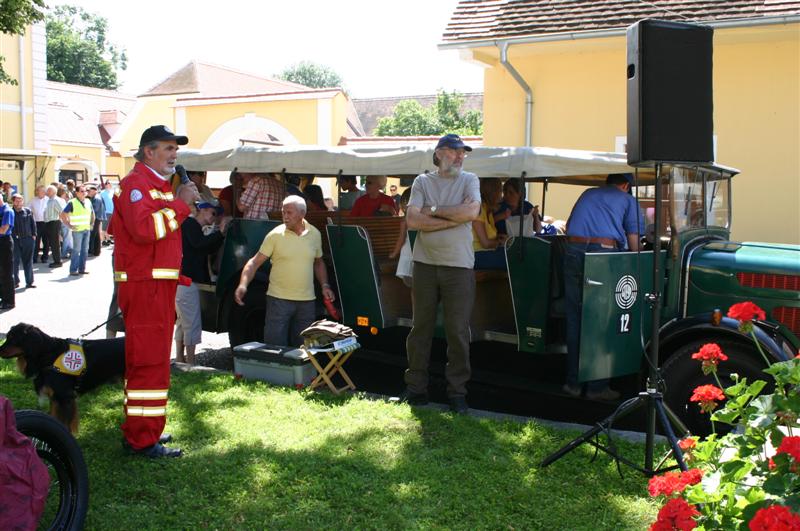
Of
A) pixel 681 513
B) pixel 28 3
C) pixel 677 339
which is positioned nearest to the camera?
pixel 681 513

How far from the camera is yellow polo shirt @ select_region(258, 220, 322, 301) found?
6832 millimetres

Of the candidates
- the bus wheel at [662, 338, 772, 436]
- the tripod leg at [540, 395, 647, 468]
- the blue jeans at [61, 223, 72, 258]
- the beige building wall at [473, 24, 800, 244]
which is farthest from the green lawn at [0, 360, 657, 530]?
the blue jeans at [61, 223, 72, 258]

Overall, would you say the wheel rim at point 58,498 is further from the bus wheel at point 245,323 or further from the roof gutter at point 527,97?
the roof gutter at point 527,97

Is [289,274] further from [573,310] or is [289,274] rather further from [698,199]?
[698,199]

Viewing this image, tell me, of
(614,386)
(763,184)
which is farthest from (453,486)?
(763,184)

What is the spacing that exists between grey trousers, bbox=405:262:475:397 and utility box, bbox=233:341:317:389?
3.00ft

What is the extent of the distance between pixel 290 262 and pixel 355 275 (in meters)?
0.58

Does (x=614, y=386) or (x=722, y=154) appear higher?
(x=722, y=154)

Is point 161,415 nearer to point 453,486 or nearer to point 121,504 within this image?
point 121,504

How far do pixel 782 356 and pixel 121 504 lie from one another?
3.93 m

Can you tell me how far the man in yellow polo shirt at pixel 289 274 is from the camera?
269 inches

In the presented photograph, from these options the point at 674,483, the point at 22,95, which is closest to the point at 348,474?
the point at 674,483

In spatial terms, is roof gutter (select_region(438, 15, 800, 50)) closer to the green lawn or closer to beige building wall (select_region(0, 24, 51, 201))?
the green lawn

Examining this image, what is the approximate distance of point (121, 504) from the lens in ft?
13.5
